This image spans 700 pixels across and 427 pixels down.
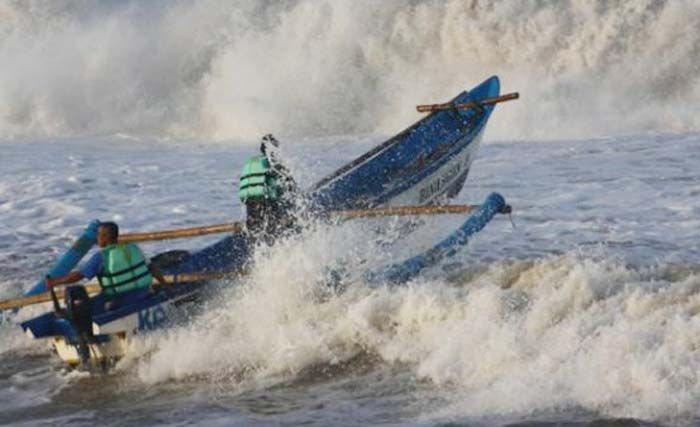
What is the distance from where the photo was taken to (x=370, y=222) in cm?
1130

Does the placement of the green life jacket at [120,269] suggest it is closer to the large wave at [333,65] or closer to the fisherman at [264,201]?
the fisherman at [264,201]

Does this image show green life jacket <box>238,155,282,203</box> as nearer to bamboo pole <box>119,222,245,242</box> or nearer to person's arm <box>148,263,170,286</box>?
bamboo pole <box>119,222,245,242</box>

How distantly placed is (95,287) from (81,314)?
1065 millimetres

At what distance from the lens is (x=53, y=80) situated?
2769 centimetres

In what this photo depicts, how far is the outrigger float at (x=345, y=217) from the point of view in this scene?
8.66 meters

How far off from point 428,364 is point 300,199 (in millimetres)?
3384

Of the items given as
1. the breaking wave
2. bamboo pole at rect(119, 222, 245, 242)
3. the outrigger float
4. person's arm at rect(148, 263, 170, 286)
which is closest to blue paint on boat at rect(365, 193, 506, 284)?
the outrigger float

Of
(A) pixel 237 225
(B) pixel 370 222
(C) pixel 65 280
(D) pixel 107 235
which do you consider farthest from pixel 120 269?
(B) pixel 370 222

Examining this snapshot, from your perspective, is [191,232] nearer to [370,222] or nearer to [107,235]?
[107,235]

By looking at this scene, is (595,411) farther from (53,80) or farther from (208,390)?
(53,80)

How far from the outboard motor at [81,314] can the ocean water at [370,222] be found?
0.95 ft

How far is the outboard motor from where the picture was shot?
844 cm

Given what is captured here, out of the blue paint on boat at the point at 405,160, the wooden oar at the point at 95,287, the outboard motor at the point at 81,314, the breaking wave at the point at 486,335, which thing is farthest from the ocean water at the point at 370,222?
the blue paint on boat at the point at 405,160

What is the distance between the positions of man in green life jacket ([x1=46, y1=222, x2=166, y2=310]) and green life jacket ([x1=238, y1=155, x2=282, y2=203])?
1.66 metres
